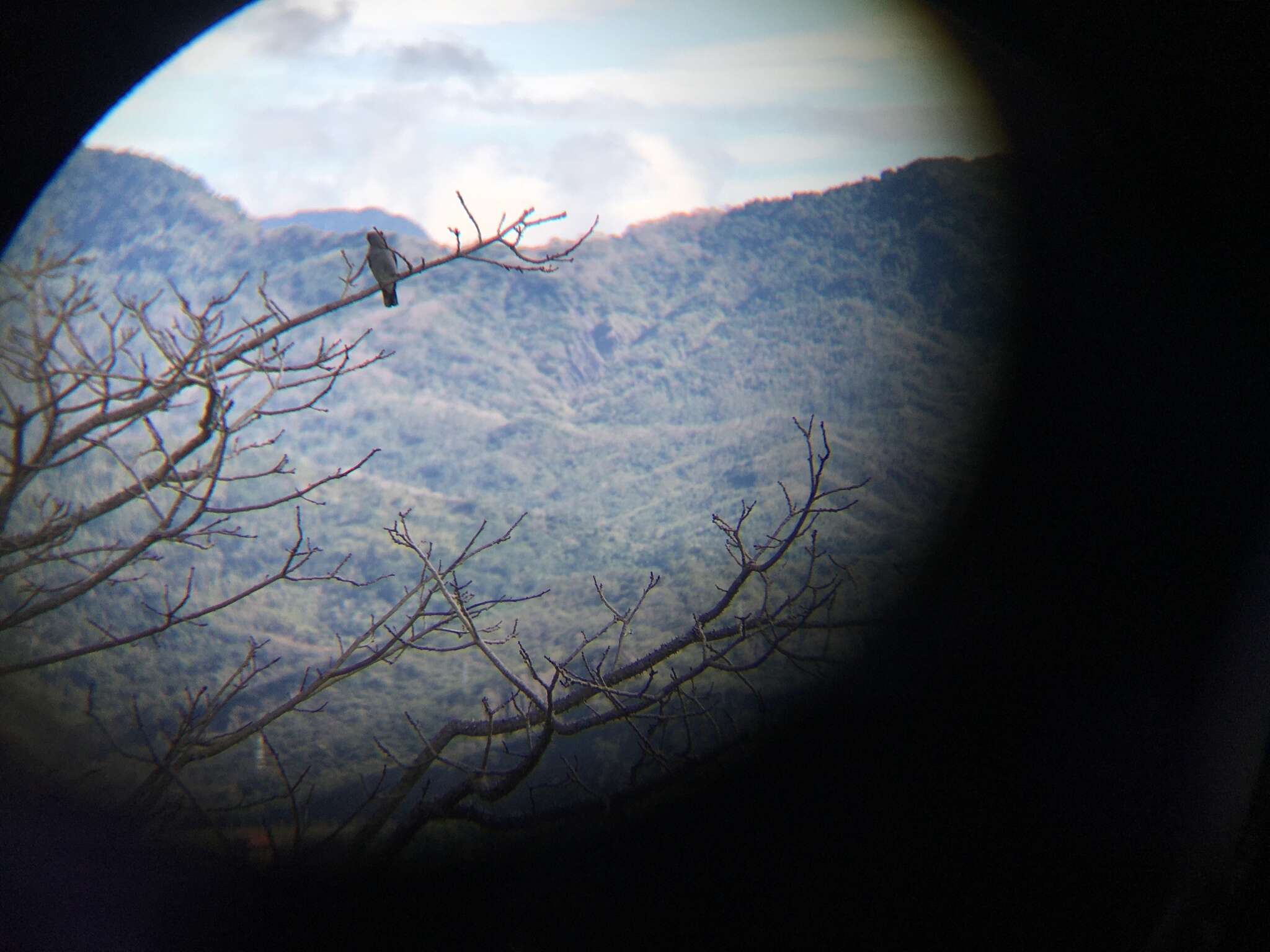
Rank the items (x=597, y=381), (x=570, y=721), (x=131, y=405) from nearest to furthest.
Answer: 1. (x=570, y=721)
2. (x=131, y=405)
3. (x=597, y=381)

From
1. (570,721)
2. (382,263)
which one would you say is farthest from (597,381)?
(570,721)

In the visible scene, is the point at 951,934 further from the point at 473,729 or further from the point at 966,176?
the point at 966,176

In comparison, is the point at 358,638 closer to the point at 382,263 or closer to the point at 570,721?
the point at 570,721

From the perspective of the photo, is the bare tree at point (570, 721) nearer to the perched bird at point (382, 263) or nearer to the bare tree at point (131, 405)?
the bare tree at point (131, 405)

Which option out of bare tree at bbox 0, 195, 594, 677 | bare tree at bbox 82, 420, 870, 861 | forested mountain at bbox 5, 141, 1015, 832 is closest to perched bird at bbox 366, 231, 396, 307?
bare tree at bbox 0, 195, 594, 677

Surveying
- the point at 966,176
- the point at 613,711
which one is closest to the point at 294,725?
the point at 613,711

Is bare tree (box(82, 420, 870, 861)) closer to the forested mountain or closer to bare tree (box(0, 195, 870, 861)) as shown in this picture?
bare tree (box(0, 195, 870, 861))

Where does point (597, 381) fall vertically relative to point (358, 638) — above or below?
above
